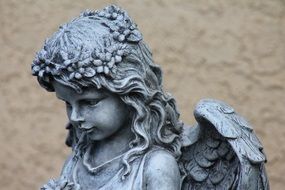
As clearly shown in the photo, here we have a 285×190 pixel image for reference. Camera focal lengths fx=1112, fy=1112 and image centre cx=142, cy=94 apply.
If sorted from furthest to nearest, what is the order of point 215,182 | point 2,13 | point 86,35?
point 2,13, point 215,182, point 86,35

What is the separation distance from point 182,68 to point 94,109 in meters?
1.87

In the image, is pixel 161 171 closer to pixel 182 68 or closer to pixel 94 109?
pixel 94 109

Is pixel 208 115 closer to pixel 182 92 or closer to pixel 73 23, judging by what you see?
pixel 73 23

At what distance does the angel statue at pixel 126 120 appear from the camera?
250cm

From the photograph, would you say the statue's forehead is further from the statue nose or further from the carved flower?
the carved flower

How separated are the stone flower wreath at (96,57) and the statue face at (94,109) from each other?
0.05m

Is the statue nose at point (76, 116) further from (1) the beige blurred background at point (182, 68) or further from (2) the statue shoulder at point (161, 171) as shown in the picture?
(1) the beige blurred background at point (182, 68)

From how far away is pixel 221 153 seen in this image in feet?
8.72

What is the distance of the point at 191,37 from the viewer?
441cm

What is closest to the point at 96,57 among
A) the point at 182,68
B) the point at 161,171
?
the point at 161,171

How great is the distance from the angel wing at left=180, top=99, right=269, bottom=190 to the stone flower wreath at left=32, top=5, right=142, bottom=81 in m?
0.23

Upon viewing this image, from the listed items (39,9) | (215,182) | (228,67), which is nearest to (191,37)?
(228,67)

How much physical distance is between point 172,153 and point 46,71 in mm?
366

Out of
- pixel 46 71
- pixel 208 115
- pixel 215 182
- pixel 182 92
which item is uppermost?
→ pixel 46 71
